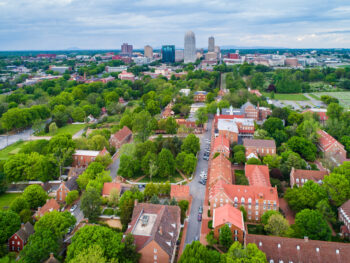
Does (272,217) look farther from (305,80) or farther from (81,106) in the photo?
(305,80)

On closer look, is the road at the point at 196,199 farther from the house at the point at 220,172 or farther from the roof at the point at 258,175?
the roof at the point at 258,175

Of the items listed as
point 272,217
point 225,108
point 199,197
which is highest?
point 225,108

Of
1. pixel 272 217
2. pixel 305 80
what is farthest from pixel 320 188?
pixel 305 80

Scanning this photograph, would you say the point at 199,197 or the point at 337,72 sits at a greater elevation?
the point at 337,72

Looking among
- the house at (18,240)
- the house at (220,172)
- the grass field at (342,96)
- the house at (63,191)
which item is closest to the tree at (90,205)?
the house at (18,240)

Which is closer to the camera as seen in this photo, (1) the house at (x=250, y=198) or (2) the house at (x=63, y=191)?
(1) the house at (x=250, y=198)

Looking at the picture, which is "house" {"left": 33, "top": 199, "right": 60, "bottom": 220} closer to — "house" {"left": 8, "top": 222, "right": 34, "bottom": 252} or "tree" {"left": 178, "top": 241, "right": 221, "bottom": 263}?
"house" {"left": 8, "top": 222, "right": 34, "bottom": 252}

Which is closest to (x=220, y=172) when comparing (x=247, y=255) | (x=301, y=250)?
(x=301, y=250)
